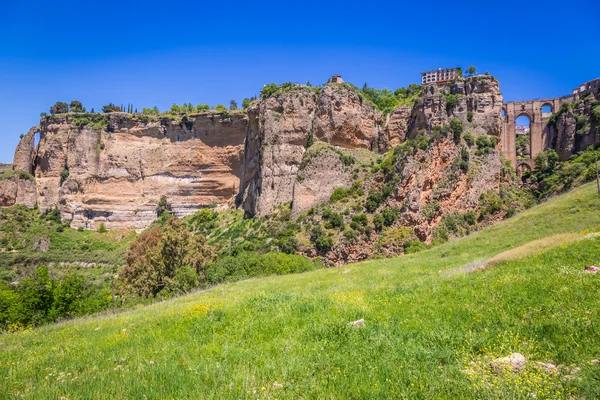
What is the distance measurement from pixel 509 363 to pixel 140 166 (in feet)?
224

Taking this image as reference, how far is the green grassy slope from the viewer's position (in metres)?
4.32

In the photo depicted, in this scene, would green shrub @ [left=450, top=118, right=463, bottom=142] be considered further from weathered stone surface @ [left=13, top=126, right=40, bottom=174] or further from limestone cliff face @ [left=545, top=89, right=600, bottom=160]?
weathered stone surface @ [left=13, top=126, right=40, bottom=174]

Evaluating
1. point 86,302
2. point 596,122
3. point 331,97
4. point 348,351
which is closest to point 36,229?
point 86,302

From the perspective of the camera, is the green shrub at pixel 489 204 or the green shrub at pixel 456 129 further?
the green shrub at pixel 456 129

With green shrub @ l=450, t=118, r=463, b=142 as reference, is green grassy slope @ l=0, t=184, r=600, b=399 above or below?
below

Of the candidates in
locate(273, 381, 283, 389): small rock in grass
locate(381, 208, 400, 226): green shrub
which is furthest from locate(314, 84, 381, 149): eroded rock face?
locate(273, 381, 283, 389): small rock in grass

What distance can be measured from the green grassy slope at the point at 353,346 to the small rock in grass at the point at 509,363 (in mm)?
109

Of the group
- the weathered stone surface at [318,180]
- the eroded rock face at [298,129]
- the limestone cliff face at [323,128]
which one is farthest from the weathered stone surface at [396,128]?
the weathered stone surface at [318,180]

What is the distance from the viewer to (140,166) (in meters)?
64.8

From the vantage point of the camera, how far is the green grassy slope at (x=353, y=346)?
4320 millimetres

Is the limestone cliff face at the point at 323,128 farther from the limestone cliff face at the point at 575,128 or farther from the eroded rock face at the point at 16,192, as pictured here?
the eroded rock face at the point at 16,192

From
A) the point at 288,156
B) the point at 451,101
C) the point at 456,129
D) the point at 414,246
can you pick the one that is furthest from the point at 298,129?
the point at 414,246

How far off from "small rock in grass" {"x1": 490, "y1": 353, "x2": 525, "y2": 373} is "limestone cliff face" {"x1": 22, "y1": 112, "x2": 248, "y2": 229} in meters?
60.8

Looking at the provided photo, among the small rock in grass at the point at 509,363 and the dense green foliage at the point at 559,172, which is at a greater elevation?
the dense green foliage at the point at 559,172
